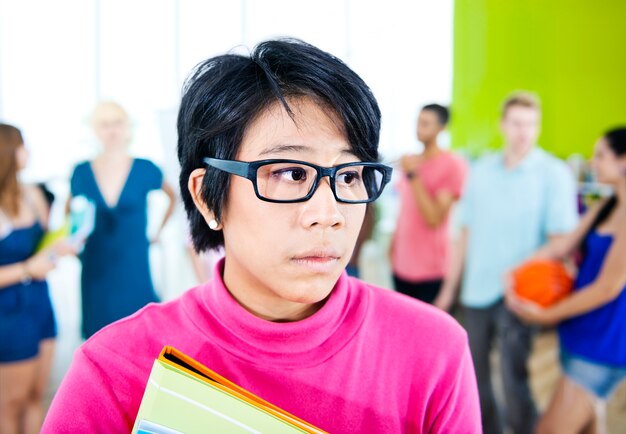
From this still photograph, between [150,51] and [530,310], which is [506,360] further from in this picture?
[150,51]

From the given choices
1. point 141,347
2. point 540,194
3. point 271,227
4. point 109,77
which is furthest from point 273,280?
point 109,77

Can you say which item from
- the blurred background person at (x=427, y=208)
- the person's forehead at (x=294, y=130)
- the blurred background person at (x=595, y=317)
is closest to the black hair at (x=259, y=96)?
the person's forehead at (x=294, y=130)

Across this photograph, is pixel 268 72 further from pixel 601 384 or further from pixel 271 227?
pixel 601 384

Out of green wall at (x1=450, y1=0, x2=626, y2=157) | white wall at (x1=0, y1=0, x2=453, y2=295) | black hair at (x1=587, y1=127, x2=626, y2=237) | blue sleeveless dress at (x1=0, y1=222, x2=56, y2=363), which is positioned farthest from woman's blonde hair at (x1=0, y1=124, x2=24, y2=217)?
green wall at (x1=450, y1=0, x2=626, y2=157)

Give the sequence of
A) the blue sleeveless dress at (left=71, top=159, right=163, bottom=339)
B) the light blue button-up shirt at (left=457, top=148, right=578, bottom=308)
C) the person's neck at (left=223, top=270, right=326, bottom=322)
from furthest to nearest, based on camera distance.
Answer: the blue sleeveless dress at (left=71, top=159, right=163, bottom=339)
the light blue button-up shirt at (left=457, top=148, right=578, bottom=308)
the person's neck at (left=223, top=270, right=326, bottom=322)

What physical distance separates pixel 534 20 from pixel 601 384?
16.9 ft

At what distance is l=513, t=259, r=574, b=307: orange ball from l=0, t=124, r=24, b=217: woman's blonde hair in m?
2.14

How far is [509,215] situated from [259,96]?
87.2 inches

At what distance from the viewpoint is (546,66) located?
20.9ft

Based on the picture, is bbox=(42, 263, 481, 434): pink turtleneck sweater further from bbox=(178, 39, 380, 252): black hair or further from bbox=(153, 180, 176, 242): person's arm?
bbox=(153, 180, 176, 242): person's arm

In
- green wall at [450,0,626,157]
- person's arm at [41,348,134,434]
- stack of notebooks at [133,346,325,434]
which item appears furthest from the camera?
green wall at [450,0,626,157]

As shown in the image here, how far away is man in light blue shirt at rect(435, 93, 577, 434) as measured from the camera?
271cm

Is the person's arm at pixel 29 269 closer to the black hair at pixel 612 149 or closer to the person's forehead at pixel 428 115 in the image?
the person's forehead at pixel 428 115

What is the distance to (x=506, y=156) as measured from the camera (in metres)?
2.86
